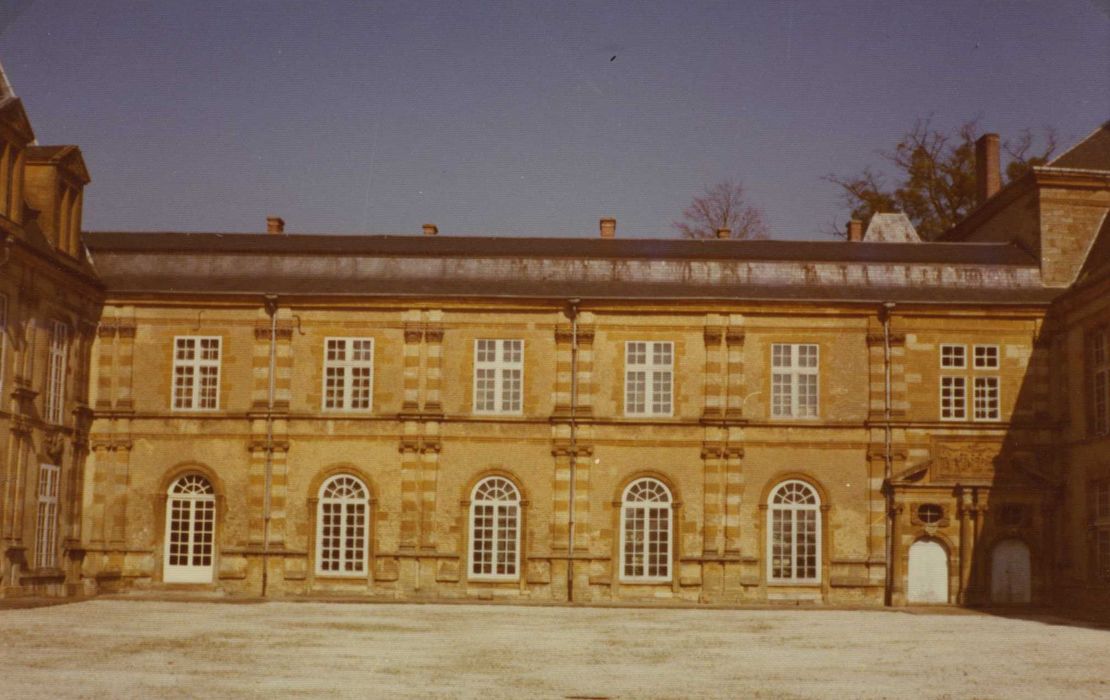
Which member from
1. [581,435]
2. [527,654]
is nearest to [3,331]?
[581,435]

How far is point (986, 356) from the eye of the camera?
118 ft

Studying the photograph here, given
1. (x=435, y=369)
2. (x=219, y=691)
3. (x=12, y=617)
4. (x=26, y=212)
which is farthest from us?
(x=435, y=369)

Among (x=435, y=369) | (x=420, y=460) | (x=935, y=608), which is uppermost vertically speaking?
(x=435, y=369)

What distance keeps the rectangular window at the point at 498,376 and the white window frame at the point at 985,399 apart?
10904 mm

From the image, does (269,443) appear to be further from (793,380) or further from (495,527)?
(793,380)

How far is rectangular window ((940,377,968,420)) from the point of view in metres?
35.7

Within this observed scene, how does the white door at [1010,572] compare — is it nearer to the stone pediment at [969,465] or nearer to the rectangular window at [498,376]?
the stone pediment at [969,465]

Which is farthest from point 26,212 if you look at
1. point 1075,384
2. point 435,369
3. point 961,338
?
point 1075,384

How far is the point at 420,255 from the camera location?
123 feet

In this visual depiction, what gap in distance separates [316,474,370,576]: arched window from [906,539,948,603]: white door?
12983mm

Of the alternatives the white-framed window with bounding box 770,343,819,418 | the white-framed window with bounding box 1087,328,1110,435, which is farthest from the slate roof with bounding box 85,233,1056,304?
the white-framed window with bounding box 1087,328,1110,435

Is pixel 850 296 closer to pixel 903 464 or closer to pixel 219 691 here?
pixel 903 464

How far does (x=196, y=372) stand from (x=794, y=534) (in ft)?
49.3

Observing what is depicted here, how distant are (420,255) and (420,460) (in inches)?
214
